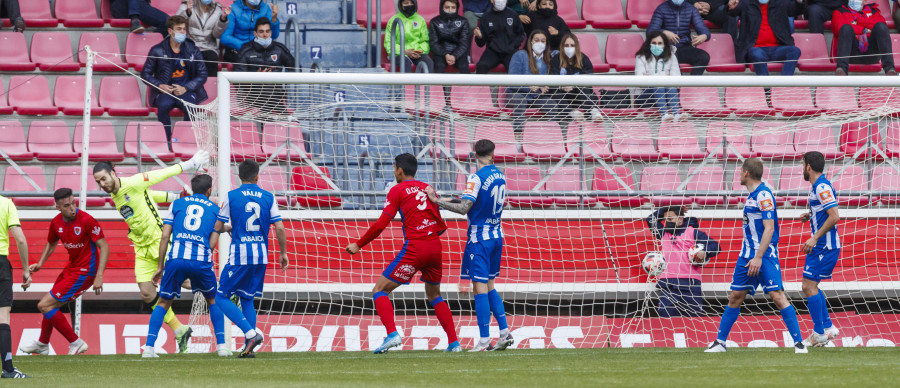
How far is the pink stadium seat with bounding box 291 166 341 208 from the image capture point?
1240 centimetres

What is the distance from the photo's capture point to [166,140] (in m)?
13.6

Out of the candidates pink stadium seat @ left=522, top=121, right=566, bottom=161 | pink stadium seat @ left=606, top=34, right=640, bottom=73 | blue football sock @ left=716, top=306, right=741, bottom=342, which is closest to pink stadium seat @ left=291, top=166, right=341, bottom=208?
pink stadium seat @ left=522, top=121, right=566, bottom=161

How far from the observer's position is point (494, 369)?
7.73 meters

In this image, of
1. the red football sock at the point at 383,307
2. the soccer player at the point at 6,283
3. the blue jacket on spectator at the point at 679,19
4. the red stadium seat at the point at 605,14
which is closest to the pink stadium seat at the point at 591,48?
the red stadium seat at the point at 605,14

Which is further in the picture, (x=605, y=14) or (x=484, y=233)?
(x=605, y=14)

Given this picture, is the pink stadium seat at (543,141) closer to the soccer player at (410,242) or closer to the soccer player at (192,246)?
the soccer player at (410,242)

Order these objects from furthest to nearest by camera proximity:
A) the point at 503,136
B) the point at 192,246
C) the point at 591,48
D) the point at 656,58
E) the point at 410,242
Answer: the point at 591,48 → the point at 656,58 → the point at 503,136 → the point at 192,246 → the point at 410,242

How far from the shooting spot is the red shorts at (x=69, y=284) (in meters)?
10.5

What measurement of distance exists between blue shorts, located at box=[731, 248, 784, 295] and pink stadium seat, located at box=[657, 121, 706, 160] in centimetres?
406

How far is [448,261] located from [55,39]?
7214 millimetres

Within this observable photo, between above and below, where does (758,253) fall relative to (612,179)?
below

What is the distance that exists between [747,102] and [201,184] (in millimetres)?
7614

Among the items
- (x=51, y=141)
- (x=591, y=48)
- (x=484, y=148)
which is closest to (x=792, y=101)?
(x=591, y=48)

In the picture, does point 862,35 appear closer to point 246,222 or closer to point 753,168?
point 753,168
